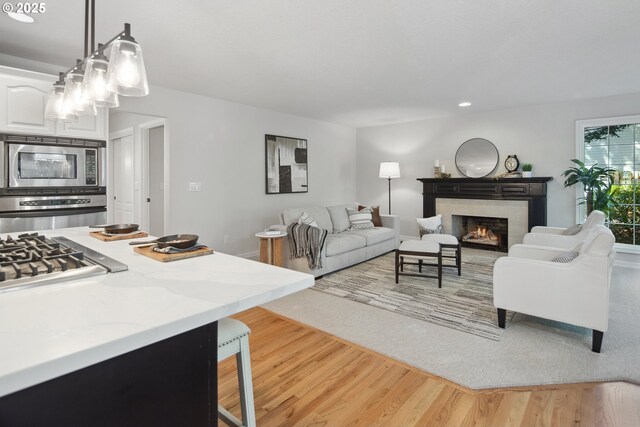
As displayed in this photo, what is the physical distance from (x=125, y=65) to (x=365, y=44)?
2142 millimetres

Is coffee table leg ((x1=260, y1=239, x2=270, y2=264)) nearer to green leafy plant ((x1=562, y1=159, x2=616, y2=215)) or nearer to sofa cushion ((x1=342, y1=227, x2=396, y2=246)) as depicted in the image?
sofa cushion ((x1=342, y1=227, x2=396, y2=246))

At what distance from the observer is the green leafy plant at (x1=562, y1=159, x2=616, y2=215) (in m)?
4.51

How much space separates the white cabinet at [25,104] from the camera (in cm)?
266

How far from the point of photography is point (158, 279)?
1.12 m

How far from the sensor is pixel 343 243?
439cm

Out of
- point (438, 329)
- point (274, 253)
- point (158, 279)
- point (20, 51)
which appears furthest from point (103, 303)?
point (20, 51)

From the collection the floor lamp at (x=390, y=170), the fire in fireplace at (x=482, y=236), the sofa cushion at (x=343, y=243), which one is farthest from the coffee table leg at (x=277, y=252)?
the fire in fireplace at (x=482, y=236)

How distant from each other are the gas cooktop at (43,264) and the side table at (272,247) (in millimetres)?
2504

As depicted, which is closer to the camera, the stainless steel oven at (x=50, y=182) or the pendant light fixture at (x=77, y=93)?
the pendant light fixture at (x=77, y=93)

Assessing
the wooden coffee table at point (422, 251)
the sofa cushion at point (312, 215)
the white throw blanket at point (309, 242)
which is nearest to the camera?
the wooden coffee table at point (422, 251)

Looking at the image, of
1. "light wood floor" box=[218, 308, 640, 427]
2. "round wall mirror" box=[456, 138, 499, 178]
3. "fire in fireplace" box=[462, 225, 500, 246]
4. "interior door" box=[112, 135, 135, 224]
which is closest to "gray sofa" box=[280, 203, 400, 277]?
"fire in fireplace" box=[462, 225, 500, 246]

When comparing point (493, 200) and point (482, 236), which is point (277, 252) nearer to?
point (493, 200)

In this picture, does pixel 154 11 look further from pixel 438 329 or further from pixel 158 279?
pixel 438 329

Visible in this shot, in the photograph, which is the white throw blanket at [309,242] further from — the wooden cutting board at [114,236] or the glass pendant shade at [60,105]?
the glass pendant shade at [60,105]
